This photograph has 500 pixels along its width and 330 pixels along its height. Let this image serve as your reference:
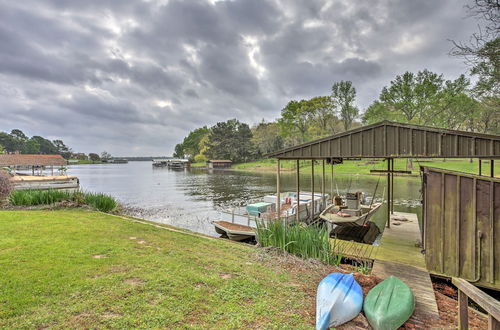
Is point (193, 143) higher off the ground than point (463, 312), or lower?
higher

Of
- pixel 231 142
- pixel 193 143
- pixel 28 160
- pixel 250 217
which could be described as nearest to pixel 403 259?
pixel 250 217

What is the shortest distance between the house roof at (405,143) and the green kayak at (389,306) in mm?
4000

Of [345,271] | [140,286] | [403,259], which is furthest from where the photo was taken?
[403,259]

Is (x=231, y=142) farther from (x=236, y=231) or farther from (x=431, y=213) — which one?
(x=431, y=213)

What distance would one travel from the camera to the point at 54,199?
1172 cm

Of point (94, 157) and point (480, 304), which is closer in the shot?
point (480, 304)

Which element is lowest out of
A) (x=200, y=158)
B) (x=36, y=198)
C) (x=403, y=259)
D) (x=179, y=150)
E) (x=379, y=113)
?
(x=403, y=259)

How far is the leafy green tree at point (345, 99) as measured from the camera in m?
45.6

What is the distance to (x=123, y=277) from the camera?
409 centimetres

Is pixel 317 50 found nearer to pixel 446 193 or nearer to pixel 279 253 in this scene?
pixel 446 193

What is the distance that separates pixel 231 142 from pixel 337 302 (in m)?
75.5

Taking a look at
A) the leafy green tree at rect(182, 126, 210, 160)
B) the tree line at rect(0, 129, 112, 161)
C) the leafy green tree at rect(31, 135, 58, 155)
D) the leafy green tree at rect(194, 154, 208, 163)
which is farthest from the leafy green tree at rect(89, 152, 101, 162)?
the leafy green tree at rect(194, 154, 208, 163)

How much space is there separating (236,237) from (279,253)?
188 inches

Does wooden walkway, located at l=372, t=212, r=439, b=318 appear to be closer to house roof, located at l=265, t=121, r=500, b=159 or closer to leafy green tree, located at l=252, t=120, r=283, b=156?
house roof, located at l=265, t=121, r=500, b=159
